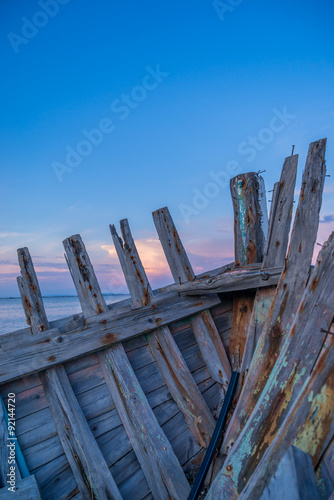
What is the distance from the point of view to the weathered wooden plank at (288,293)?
2254 mm

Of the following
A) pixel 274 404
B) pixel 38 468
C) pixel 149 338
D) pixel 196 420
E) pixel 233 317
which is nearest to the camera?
pixel 274 404

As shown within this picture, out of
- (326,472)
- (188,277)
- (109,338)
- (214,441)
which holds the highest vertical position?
(188,277)

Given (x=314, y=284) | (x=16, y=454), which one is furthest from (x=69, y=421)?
(x=314, y=284)

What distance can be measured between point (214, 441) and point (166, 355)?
2.57 feet

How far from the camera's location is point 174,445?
2529 mm

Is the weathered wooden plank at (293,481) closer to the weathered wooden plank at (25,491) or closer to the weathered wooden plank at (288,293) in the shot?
the weathered wooden plank at (288,293)

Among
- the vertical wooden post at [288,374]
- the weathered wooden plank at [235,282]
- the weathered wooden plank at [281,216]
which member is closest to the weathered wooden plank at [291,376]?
the vertical wooden post at [288,374]

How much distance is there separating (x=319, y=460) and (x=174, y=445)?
1557 mm

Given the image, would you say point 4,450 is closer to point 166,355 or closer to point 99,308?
point 99,308

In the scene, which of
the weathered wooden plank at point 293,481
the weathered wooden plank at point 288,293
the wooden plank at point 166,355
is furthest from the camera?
the wooden plank at point 166,355

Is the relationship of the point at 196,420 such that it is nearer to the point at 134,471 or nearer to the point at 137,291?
the point at 134,471

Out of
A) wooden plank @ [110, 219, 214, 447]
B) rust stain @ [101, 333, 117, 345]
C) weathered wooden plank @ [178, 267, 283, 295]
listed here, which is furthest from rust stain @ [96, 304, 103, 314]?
weathered wooden plank @ [178, 267, 283, 295]

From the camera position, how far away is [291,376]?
5.81 ft

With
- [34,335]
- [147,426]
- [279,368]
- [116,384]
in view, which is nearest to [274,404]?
[279,368]
